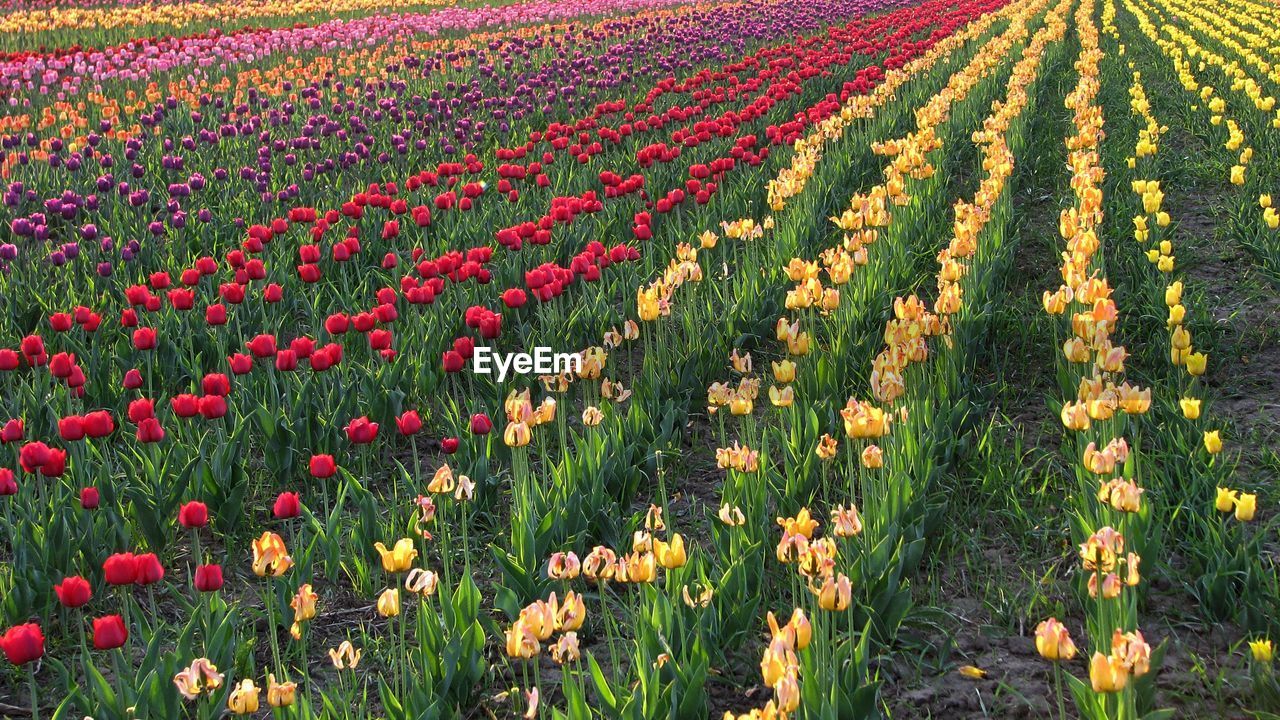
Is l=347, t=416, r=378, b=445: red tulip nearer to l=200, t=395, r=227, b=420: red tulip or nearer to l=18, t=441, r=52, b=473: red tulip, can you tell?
l=200, t=395, r=227, b=420: red tulip

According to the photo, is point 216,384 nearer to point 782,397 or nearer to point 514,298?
point 514,298

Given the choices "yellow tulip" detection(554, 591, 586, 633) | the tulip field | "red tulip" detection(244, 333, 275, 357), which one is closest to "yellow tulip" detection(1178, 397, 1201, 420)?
the tulip field

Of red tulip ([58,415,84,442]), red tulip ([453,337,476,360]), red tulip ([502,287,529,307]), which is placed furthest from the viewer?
red tulip ([502,287,529,307])

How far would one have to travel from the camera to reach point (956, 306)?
4297 millimetres

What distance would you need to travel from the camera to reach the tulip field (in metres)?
2.76

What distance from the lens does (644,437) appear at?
429 centimetres

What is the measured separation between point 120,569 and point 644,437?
2.11 m

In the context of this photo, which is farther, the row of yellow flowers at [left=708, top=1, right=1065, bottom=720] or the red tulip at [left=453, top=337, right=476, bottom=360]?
the red tulip at [left=453, top=337, right=476, bottom=360]

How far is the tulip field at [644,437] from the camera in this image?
9.05 ft

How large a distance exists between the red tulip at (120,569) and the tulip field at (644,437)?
14 mm

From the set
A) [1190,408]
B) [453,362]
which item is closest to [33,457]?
[453,362]

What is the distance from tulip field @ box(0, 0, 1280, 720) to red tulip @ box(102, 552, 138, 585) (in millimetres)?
14

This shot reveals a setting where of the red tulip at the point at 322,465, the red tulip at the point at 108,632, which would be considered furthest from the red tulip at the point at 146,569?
the red tulip at the point at 322,465

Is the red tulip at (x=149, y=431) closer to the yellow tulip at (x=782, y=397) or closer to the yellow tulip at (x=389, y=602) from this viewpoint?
the yellow tulip at (x=389, y=602)
